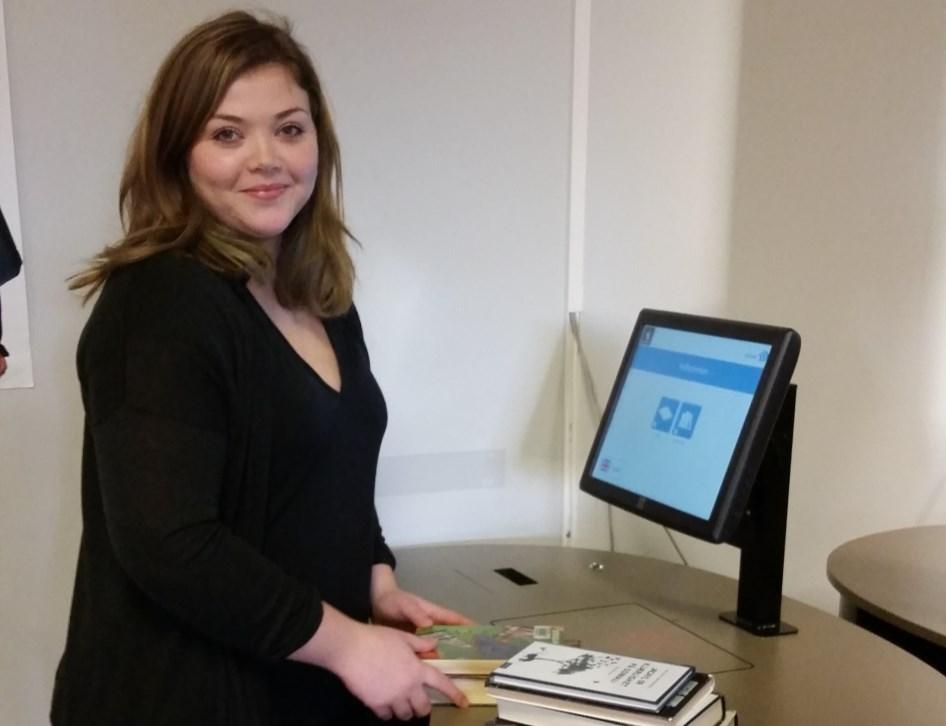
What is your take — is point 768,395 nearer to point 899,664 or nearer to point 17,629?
point 899,664

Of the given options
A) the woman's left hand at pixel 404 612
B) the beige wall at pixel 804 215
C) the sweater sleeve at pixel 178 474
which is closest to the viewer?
the sweater sleeve at pixel 178 474

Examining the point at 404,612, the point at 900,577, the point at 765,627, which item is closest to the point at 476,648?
the point at 404,612

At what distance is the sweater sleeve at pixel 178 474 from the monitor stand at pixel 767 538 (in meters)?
0.66

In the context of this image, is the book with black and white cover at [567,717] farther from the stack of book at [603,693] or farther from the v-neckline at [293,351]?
the v-neckline at [293,351]

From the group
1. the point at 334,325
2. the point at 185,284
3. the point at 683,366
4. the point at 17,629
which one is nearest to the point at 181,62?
the point at 185,284

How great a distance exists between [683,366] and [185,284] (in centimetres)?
73

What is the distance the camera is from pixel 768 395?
4.47 feet

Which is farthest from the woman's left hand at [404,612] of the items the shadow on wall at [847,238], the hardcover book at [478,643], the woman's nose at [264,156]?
the shadow on wall at [847,238]

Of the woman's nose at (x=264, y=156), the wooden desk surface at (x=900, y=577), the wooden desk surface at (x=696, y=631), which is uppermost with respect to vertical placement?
the woman's nose at (x=264, y=156)

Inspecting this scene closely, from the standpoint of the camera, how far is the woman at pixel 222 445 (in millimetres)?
1097

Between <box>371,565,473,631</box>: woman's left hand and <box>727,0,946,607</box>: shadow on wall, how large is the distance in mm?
882

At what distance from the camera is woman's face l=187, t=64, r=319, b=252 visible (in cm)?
122

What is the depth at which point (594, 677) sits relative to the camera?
1.18 m

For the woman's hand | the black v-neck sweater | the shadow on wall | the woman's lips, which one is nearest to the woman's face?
the woman's lips
